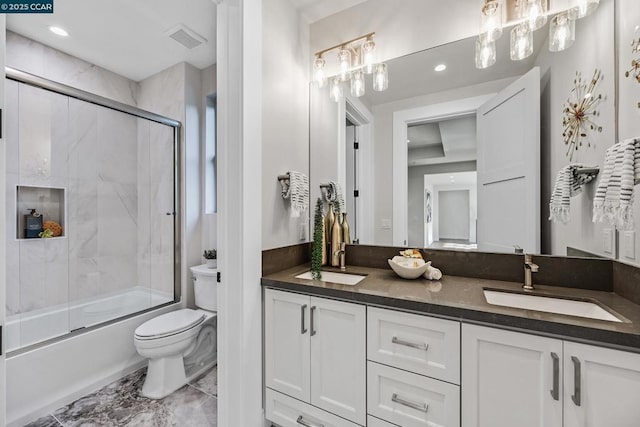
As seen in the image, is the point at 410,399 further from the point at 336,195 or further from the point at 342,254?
the point at 336,195

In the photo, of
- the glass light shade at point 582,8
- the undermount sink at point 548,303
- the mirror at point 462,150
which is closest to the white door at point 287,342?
the mirror at point 462,150

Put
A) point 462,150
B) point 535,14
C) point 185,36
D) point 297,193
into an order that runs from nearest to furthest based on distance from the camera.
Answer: point 535,14 → point 462,150 → point 297,193 → point 185,36

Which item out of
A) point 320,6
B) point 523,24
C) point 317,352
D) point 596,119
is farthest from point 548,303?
point 320,6

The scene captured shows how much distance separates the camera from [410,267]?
136 cm

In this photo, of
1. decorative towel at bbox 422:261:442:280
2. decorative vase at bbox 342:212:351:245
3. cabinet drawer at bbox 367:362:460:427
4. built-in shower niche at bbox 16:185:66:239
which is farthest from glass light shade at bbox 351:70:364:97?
built-in shower niche at bbox 16:185:66:239

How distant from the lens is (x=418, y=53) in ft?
5.20

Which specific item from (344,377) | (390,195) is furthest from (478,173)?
(344,377)

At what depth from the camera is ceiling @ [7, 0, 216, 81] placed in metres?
1.90

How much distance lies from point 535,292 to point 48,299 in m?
3.41

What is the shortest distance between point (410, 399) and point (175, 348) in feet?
5.21

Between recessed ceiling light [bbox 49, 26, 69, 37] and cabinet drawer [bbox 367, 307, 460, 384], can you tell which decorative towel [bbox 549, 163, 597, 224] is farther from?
recessed ceiling light [bbox 49, 26, 69, 37]

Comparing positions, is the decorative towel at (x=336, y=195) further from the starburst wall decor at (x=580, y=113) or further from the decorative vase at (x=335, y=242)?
the starburst wall decor at (x=580, y=113)

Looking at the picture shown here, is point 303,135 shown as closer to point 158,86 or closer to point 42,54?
point 158,86

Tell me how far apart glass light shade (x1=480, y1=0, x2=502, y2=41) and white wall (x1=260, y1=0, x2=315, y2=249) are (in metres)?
1.09
